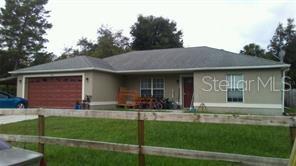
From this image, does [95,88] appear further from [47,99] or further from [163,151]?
[163,151]

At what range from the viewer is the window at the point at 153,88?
2097 centimetres

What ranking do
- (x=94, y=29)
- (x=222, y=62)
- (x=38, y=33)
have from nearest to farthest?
(x=222, y=62) → (x=38, y=33) → (x=94, y=29)

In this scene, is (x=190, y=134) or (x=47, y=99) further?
(x=47, y=99)

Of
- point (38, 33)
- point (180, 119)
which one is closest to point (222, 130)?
point (180, 119)

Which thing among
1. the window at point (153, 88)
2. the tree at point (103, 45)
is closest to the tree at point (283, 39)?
the tree at point (103, 45)

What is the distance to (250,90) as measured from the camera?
17.3 metres

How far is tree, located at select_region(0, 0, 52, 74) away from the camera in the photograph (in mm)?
39531

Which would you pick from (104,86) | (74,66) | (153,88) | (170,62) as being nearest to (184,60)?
(170,62)

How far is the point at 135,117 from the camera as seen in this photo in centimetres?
486

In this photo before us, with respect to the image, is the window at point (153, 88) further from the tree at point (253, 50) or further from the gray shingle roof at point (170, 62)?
the tree at point (253, 50)

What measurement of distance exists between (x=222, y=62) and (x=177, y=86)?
3.63m

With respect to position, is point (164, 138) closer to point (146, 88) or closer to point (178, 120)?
point (178, 120)

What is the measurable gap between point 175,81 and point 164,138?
1243cm

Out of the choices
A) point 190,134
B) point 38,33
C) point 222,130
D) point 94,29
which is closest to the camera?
point 190,134
